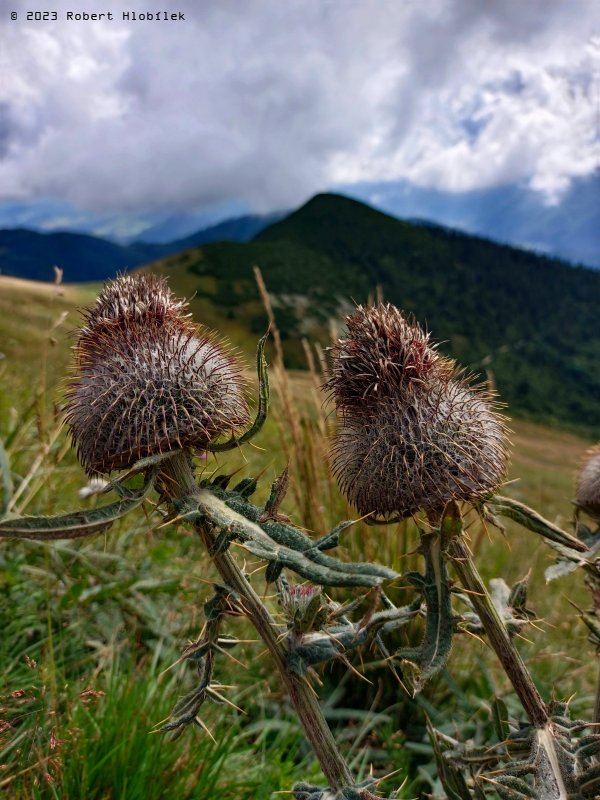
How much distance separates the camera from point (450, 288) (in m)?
166

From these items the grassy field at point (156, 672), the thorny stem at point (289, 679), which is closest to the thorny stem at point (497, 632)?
the grassy field at point (156, 672)

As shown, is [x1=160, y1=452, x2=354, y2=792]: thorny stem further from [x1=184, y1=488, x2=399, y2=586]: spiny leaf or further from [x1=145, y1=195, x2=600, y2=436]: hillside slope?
[x1=145, y1=195, x2=600, y2=436]: hillside slope

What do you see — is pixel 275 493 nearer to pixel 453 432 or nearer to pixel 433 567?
pixel 433 567

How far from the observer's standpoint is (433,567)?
1879mm

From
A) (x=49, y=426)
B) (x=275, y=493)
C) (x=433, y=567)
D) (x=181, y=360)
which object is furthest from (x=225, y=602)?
(x=49, y=426)

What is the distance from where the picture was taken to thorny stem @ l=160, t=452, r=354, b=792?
1756mm

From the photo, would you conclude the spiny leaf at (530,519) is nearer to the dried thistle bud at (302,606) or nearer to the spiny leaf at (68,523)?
the dried thistle bud at (302,606)

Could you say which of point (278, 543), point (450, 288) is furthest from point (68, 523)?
point (450, 288)

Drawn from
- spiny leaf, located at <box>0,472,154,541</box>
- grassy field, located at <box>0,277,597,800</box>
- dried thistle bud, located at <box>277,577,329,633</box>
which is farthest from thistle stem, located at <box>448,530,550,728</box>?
spiny leaf, located at <box>0,472,154,541</box>

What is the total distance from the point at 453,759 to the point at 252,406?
4.57 feet

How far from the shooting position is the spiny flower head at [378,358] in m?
2.12

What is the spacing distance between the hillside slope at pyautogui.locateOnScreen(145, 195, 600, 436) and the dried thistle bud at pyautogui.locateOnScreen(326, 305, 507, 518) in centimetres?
11490

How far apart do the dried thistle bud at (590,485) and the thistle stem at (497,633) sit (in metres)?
1.01

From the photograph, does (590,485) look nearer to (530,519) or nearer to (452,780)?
(530,519)
